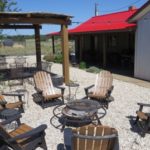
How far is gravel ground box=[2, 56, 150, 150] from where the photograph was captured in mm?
5582

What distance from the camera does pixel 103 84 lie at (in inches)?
335

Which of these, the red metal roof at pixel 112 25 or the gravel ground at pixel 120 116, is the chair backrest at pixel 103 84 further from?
the red metal roof at pixel 112 25

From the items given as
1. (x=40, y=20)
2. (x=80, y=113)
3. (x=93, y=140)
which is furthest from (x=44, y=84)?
(x=93, y=140)

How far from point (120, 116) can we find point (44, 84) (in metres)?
2.89

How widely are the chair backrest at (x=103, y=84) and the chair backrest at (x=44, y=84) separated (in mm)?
1514

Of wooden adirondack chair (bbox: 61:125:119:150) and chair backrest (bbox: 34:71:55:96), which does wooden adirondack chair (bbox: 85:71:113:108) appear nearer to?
chair backrest (bbox: 34:71:55:96)

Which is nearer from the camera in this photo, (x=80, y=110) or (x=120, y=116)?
(x=80, y=110)

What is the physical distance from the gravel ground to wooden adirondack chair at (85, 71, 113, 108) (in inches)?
17.2

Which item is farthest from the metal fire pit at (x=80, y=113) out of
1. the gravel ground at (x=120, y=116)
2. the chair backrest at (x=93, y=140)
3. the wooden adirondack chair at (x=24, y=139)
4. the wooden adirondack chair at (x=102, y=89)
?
the chair backrest at (x=93, y=140)

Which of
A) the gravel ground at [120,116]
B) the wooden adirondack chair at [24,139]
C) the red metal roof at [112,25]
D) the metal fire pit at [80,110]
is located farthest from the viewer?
the red metal roof at [112,25]

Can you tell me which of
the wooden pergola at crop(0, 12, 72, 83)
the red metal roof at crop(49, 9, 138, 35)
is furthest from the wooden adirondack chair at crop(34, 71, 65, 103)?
the red metal roof at crop(49, 9, 138, 35)

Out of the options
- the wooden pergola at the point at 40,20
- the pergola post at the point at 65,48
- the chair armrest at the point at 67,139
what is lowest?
the chair armrest at the point at 67,139

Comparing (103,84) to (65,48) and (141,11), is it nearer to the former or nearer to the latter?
(65,48)

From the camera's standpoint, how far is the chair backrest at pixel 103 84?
8352mm
